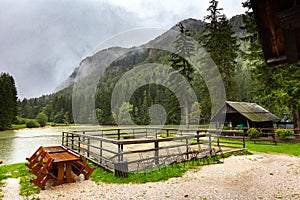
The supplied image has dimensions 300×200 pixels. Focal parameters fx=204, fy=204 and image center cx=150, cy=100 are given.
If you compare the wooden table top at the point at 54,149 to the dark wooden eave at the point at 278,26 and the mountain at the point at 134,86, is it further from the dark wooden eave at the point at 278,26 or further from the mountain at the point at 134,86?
the mountain at the point at 134,86

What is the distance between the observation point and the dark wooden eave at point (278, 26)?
1.77 metres

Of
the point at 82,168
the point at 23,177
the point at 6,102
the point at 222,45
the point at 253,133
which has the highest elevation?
the point at 222,45

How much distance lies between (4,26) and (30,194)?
45.1 meters

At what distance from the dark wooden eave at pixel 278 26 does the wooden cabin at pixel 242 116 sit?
1361 cm

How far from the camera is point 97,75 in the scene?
1953 centimetres

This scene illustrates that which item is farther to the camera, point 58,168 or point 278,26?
point 58,168

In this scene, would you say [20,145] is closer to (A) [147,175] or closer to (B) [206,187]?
(A) [147,175]

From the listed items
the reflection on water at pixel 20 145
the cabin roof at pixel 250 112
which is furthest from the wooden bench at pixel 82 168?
the cabin roof at pixel 250 112

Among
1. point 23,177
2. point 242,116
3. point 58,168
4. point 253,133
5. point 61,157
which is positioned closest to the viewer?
point 58,168

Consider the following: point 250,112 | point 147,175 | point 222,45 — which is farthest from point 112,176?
point 222,45

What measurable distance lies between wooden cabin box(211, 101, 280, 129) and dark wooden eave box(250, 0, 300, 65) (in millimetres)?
13612

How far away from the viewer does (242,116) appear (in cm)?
1638

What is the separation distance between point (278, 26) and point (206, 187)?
3797 mm

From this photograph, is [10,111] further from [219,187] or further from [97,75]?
[219,187]
